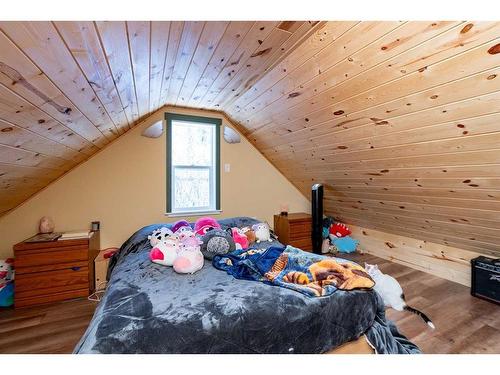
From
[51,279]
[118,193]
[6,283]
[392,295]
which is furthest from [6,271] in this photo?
[392,295]

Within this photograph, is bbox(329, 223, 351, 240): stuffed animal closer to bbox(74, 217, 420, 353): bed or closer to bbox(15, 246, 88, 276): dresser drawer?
bbox(74, 217, 420, 353): bed

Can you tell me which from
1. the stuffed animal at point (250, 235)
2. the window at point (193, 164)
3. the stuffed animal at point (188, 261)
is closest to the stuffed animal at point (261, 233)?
the stuffed animal at point (250, 235)

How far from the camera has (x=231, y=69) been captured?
6.10 ft

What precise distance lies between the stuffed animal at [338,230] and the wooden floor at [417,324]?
132 cm

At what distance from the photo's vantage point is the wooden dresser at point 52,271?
2141mm

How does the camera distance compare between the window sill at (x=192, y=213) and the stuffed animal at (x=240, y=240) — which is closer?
the stuffed animal at (x=240, y=240)

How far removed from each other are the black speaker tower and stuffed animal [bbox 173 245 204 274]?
1.87m

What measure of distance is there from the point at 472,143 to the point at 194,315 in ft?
6.73

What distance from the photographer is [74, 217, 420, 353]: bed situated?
1066 millimetres

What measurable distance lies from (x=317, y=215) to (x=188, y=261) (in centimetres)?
201

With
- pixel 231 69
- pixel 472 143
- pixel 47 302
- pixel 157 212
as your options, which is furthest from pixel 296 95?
pixel 47 302

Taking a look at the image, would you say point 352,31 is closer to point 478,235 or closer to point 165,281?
point 165,281

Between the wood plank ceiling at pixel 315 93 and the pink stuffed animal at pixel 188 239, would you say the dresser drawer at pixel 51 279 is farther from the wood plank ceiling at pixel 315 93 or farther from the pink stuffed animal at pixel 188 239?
the pink stuffed animal at pixel 188 239

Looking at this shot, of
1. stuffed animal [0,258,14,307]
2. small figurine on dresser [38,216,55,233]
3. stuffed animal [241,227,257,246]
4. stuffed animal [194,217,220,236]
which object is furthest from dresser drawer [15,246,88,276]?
stuffed animal [241,227,257,246]
